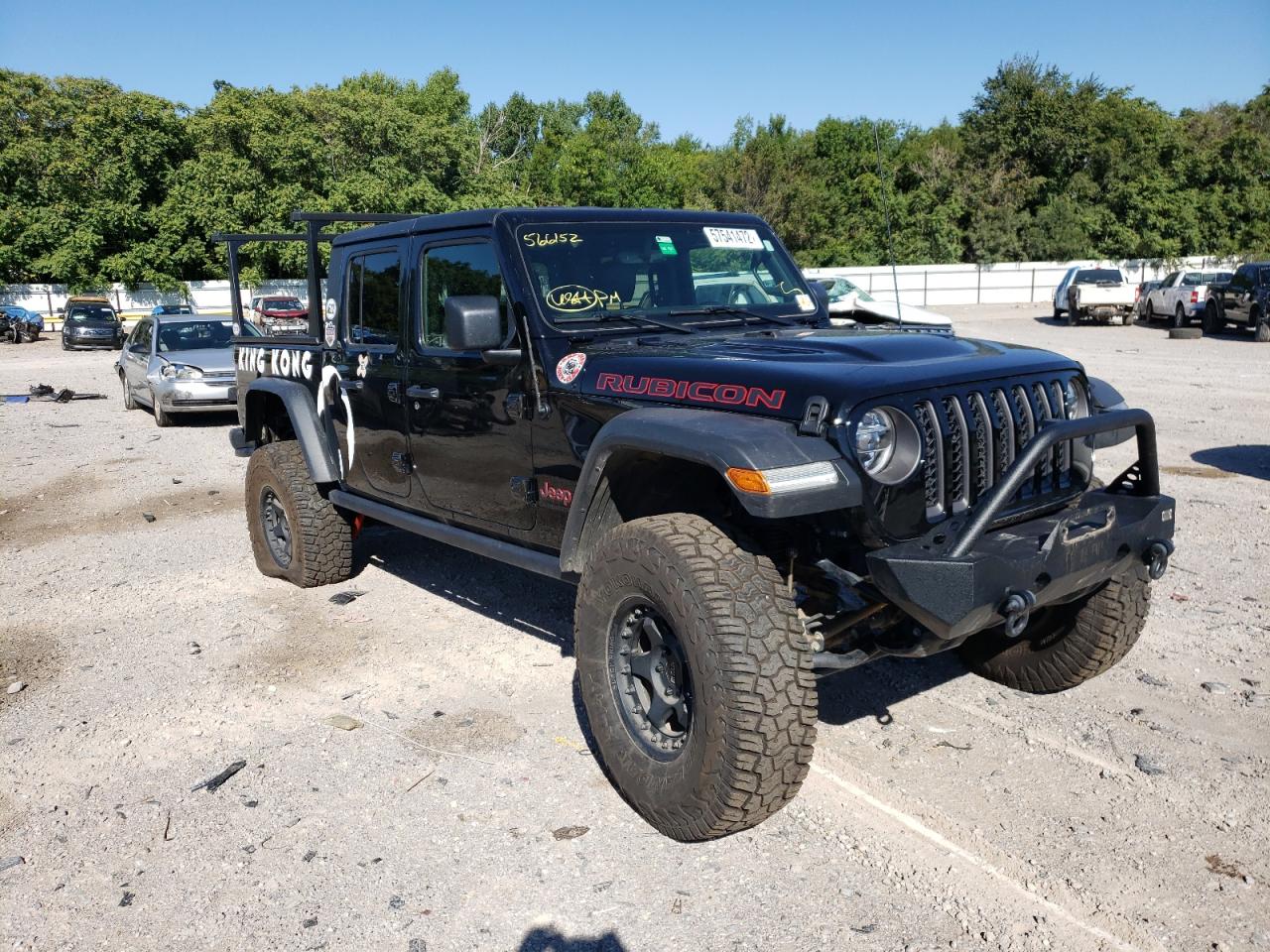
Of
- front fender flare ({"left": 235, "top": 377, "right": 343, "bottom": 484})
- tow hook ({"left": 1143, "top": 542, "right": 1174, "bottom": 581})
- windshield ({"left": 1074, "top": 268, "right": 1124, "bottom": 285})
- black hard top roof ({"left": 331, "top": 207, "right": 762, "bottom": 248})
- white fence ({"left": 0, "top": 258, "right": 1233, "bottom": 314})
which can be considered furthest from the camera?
white fence ({"left": 0, "top": 258, "right": 1233, "bottom": 314})

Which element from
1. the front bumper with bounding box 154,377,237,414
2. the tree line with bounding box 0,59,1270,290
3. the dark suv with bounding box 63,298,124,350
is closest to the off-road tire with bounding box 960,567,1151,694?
the front bumper with bounding box 154,377,237,414

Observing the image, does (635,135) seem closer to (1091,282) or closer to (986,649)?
(1091,282)

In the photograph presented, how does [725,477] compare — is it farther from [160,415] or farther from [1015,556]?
[160,415]

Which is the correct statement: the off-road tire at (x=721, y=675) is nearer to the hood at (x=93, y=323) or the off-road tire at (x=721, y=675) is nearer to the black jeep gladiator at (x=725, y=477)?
the black jeep gladiator at (x=725, y=477)

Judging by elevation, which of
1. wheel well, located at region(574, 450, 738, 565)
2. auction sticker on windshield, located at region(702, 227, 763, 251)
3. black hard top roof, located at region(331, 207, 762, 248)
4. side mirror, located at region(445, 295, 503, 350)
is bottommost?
wheel well, located at region(574, 450, 738, 565)

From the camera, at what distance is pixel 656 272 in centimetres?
454

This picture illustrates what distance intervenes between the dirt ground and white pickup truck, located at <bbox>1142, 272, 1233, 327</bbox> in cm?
2187

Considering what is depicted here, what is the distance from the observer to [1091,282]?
→ 28859 millimetres

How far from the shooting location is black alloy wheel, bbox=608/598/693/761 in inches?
133

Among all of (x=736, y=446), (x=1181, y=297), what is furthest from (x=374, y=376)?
(x=1181, y=297)

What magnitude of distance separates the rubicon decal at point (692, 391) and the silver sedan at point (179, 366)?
969cm

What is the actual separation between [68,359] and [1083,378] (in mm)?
28695

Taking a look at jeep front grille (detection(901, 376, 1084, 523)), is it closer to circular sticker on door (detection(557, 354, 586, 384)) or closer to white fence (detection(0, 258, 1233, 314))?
circular sticker on door (detection(557, 354, 586, 384))

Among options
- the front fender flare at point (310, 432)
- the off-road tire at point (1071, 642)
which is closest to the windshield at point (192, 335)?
the front fender flare at point (310, 432)
